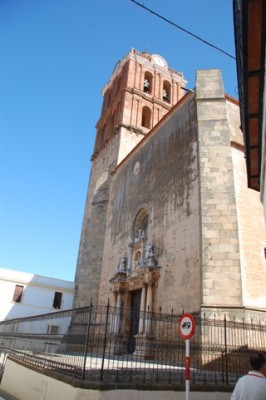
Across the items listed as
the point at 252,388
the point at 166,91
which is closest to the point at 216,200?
the point at 252,388

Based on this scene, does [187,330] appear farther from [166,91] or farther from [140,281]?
[166,91]

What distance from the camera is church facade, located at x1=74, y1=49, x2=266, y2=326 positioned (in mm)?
10047

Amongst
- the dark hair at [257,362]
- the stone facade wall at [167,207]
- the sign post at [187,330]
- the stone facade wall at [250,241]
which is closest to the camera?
the dark hair at [257,362]

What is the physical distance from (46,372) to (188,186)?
7984mm

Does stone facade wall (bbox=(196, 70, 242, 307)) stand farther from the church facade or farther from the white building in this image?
the white building

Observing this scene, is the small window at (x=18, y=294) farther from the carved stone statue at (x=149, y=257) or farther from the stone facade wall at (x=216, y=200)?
the stone facade wall at (x=216, y=200)

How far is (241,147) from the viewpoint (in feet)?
40.7

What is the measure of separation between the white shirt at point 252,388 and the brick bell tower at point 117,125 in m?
16.9

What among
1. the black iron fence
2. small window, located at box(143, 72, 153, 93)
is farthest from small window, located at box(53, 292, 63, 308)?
small window, located at box(143, 72, 153, 93)

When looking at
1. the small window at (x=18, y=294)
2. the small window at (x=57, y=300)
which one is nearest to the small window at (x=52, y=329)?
the small window at (x=18, y=294)

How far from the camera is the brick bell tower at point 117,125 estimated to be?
67.3 feet

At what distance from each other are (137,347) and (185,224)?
4.67 m

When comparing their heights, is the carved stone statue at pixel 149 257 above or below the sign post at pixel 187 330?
above

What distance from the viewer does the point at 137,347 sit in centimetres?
1155
